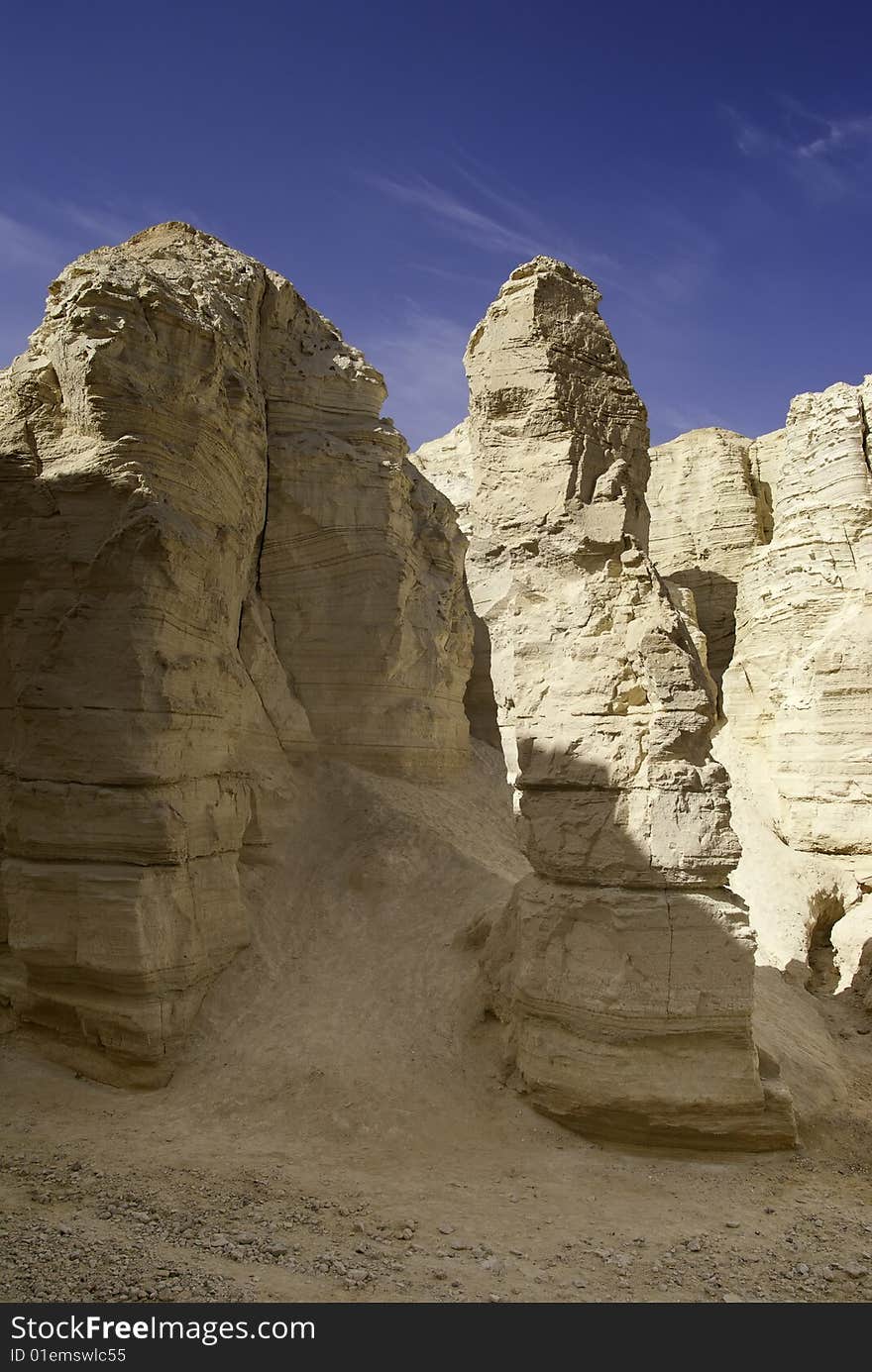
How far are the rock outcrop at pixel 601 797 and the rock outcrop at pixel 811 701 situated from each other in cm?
771

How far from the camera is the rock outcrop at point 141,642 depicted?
→ 976 centimetres

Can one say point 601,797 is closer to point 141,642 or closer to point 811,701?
point 141,642

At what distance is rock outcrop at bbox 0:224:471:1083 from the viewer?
32.0ft

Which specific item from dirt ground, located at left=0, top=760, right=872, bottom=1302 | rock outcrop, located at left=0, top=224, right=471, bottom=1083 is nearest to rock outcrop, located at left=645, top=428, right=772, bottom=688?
dirt ground, located at left=0, top=760, right=872, bottom=1302

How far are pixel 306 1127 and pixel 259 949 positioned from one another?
252 cm

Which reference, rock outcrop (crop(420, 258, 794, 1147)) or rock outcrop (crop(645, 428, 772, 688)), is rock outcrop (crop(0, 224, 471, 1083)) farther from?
rock outcrop (crop(645, 428, 772, 688))

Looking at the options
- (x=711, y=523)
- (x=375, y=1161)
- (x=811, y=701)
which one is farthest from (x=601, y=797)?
(x=711, y=523)

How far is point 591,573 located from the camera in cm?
1030

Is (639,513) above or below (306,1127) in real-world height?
above

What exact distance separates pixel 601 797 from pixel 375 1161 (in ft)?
12.9

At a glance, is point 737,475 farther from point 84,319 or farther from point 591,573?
point 84,319

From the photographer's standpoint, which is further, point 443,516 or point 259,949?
point 443,516

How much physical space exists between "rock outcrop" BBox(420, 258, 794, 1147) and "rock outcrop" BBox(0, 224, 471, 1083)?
337cm

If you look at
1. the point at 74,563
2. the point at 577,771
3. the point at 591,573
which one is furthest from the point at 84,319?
the point at 577,771
